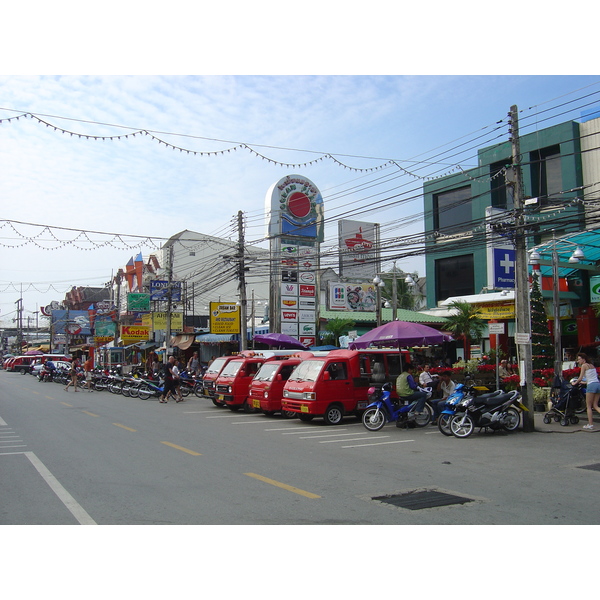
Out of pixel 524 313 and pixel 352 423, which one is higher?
pixel 524 313

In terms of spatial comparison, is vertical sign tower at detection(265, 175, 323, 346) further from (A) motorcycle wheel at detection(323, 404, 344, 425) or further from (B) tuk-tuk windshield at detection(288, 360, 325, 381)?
(A) motorcycle wheel at detection(323, 404, 344, 425)

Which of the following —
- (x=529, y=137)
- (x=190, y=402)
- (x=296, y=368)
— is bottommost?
(x=190, y=402)

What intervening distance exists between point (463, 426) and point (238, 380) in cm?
913

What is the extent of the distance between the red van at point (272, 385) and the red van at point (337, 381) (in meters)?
0.97

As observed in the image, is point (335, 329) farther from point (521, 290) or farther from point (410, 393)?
point (521, 290)

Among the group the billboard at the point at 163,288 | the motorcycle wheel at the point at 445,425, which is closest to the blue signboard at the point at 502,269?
the motorcycle wheel at the point at 445,425

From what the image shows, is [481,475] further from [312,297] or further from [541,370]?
[312,297]

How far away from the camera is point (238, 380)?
20.4m

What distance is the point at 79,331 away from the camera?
7125 centimetres

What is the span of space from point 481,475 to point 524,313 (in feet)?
21.8

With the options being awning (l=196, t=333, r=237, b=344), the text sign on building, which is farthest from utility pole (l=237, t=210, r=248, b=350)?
the text sign on building

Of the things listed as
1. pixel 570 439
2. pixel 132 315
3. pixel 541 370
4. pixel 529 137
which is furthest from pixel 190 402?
pixel 132 315

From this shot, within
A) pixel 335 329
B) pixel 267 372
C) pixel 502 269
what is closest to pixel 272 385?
pixel 267 372

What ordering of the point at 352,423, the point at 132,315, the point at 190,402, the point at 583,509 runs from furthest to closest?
1. the point at 132,315
2. the point at 190,402
3. the point at 352,423
4. the point at 583,509
